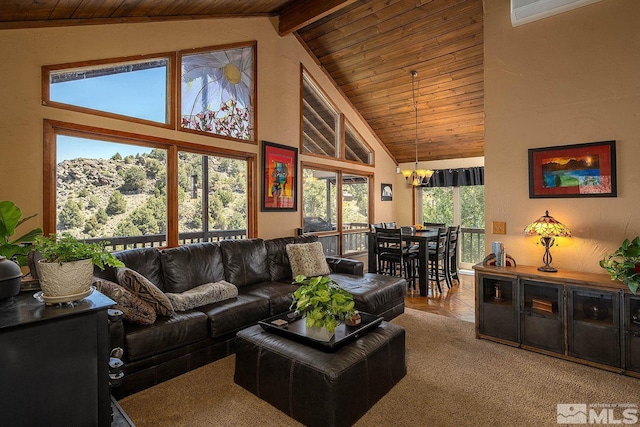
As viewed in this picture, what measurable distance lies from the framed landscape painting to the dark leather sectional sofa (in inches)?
73.9

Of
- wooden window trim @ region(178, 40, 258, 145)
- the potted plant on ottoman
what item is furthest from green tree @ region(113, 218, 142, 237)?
the potted plant on ottoman

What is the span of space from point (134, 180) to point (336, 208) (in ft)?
11.5

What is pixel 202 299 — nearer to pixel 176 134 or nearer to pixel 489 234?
pixel 176 134

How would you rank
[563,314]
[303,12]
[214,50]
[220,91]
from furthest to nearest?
1. [303,12]
2. [220,91]
3. [214,50]
4. [563,314]

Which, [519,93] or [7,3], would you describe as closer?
[7,3]

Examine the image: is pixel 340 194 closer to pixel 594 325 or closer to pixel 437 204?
pixel 437 204

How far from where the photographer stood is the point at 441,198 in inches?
276

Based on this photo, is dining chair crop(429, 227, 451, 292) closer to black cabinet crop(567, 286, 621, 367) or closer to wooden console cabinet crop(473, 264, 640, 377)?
wooden console cabinet crop(473, 264, 640, 377)

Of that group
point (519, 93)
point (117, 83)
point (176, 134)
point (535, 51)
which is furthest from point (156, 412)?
point (535, 51)

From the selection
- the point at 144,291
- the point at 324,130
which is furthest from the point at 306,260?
the point at 324,130

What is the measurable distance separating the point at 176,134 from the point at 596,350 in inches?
178

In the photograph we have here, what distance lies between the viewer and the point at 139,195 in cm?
353

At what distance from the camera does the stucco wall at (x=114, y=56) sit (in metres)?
2.65

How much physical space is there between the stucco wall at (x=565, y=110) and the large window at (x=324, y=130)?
275cm
